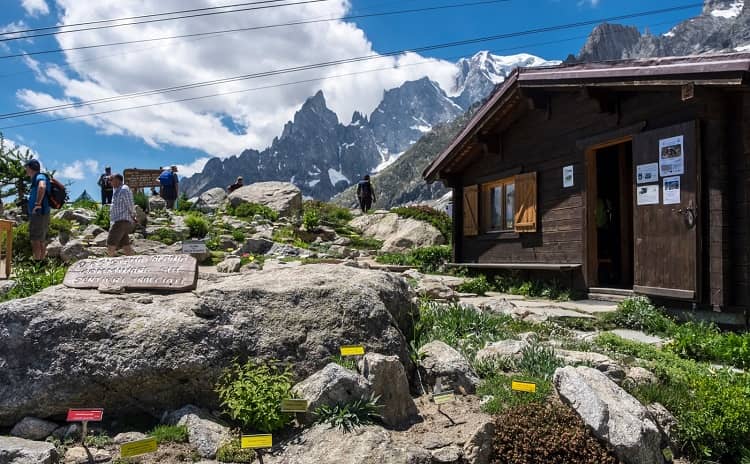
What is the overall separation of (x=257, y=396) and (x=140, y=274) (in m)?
2.17

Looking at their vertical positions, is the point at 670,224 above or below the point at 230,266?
above

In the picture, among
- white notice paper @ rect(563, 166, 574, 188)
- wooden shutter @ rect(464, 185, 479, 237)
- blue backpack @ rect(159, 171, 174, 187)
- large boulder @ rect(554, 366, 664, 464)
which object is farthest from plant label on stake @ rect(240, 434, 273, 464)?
blue backpack @ rect(159, 171, 174, 187)

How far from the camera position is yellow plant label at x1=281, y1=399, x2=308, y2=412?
12.8 feet

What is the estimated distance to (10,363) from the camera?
4.29 m

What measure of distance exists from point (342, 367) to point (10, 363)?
111 inches

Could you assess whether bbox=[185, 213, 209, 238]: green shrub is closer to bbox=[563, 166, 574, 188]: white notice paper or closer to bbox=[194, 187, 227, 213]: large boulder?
bbox=[194, 187, 227, 213]: large boulder

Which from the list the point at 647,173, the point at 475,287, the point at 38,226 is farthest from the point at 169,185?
the point at 647,173

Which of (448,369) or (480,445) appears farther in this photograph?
(448,369)

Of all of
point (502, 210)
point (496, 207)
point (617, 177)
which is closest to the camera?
point (617, 177)

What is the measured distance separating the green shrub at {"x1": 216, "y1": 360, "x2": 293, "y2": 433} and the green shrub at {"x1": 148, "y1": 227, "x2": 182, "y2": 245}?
1208cm

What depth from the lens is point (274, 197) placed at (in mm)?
24359

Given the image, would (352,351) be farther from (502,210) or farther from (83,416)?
(502,210)

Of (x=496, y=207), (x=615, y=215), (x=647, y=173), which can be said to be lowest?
(x=615, y=215)

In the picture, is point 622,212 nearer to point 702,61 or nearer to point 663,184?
point 663,184
